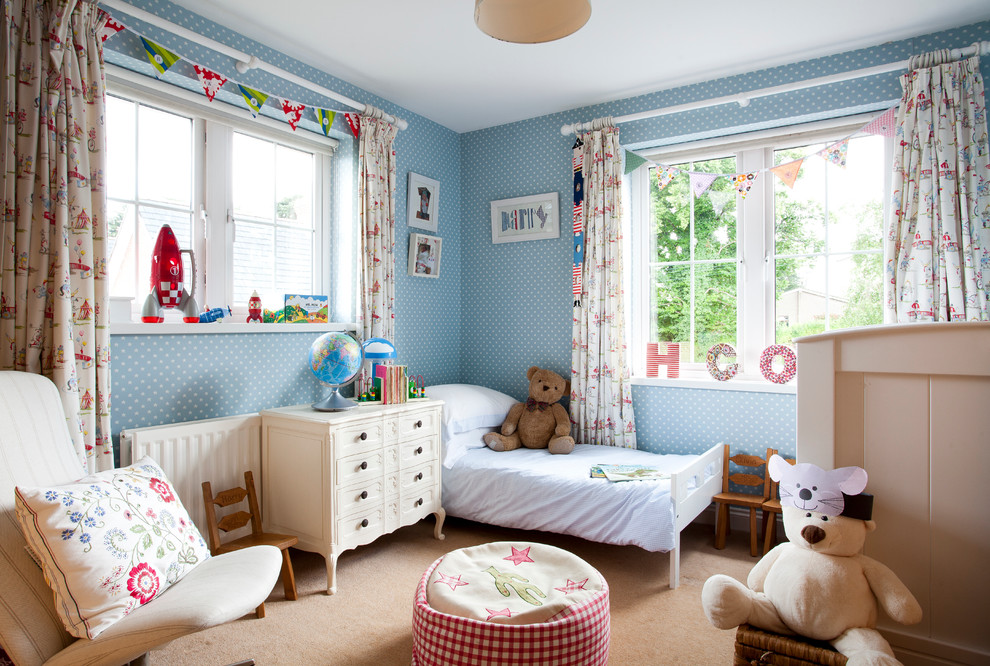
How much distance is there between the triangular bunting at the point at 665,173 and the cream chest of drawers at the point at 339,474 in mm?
1976

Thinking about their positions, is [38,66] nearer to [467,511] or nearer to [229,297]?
[229,297]

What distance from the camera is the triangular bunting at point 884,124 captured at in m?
2.94

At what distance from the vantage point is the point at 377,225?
338 centimetres

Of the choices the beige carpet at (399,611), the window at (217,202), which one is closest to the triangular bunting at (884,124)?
the beige carpet at (399,611)

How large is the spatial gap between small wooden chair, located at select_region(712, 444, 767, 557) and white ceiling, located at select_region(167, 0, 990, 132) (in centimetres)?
213

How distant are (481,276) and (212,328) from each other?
2.02 m

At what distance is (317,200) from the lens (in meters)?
3.46

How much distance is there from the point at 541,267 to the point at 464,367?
0.95 metres

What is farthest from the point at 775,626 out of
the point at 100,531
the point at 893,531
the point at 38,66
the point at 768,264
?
the point at 38,66

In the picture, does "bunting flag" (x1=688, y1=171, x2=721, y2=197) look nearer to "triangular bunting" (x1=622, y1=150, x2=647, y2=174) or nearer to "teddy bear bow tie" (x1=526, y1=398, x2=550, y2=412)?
"triangular bunting" (x1=622, y1=150, x2=647, y2=174)

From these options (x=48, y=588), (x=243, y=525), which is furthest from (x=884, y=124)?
(x=48, y=588)

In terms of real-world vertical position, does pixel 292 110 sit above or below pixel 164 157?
above

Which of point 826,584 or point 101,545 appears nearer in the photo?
point 826,584

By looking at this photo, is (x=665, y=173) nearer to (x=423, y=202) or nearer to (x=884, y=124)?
(x=884, y=124)
